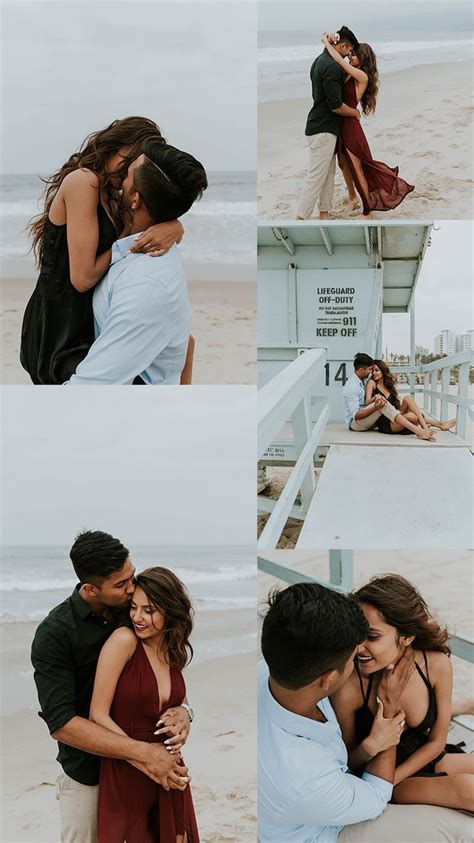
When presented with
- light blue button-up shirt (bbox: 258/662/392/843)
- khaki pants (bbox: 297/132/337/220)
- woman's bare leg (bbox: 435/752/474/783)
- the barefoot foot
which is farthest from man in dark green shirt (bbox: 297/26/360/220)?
woman's bare leg (bbox: 435/752/474/783)

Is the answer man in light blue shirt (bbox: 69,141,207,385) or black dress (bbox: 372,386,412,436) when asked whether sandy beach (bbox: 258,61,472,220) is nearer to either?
man in light blue shirt (bbox: 69,141,207,385)

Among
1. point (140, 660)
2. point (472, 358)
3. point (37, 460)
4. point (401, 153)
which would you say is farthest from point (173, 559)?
point (401, 153)

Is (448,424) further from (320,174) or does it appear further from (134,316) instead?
(134,316)

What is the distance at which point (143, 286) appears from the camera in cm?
164

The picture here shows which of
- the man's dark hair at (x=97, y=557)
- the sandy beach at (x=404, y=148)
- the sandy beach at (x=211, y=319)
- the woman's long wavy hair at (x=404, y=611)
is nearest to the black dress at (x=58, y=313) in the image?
the sandy beach at (x=211, y=319)

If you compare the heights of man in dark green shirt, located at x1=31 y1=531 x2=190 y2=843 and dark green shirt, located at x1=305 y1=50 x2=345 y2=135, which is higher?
dark green shirt, located at x1=305 y1=50 x2=345 y2=135

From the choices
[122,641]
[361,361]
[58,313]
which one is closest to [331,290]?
[361,361]

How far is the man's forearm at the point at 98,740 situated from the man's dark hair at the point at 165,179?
1.03 m

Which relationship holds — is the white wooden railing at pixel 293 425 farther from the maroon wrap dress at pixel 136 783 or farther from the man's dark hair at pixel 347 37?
the man's dark hair at pixel 347 37

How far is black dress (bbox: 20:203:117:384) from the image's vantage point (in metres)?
1.65

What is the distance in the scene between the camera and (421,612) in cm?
176

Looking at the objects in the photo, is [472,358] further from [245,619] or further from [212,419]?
[245,619]

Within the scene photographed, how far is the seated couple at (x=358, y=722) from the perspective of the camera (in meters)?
1.64

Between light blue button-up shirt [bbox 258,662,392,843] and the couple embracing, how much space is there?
112 centimetres
